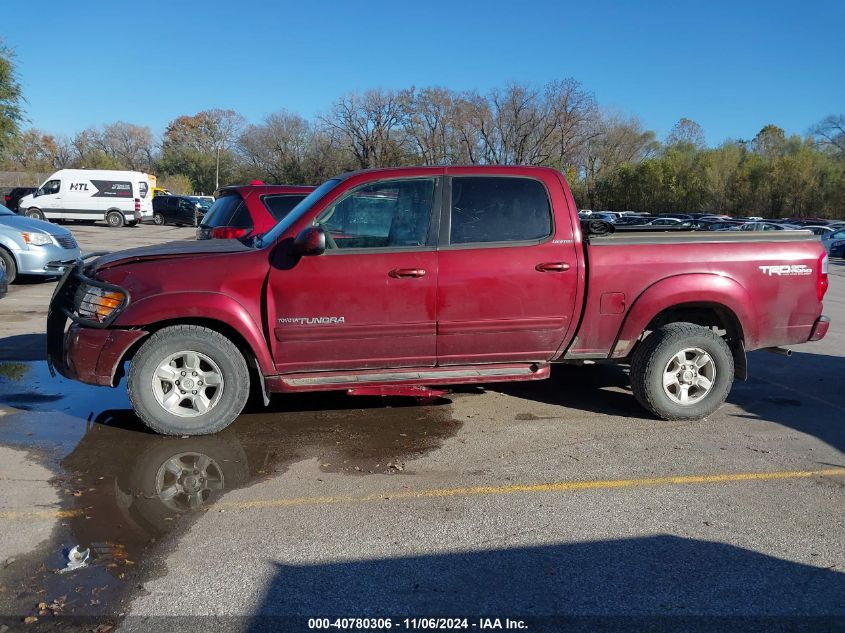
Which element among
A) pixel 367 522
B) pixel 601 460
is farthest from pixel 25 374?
A: pixel 601 460

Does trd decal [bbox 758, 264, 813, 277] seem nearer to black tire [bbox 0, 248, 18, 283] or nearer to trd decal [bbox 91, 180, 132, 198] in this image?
black tire [bbox 0, 248, 18, 283]

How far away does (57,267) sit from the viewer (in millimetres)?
11984

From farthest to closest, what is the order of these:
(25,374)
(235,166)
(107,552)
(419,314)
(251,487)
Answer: (235,166)
(25,374)
(419,314)
(251,487)
(107,552)

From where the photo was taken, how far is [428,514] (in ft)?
12.6

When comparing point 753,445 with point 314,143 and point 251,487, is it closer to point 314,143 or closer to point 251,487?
point 251,487

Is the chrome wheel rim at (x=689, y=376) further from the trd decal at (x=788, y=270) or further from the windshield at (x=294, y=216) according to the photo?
the windshield at (x=294, y=216)

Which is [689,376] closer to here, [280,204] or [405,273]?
[405,273]

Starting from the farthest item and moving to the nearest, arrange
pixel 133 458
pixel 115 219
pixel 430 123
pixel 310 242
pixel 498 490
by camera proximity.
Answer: pixel 430 123 → pixel 115 219 → pixel 310 242 → pixel 133 458 → pixel 498 490

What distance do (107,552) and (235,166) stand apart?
75407 mm

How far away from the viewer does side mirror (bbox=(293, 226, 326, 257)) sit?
15.4ft

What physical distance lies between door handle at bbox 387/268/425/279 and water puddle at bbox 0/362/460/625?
1214 mm

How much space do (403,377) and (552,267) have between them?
140 cm

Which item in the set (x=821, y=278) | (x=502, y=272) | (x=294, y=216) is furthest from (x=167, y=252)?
(x=821, y=278)

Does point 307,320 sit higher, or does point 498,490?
point 307,320
